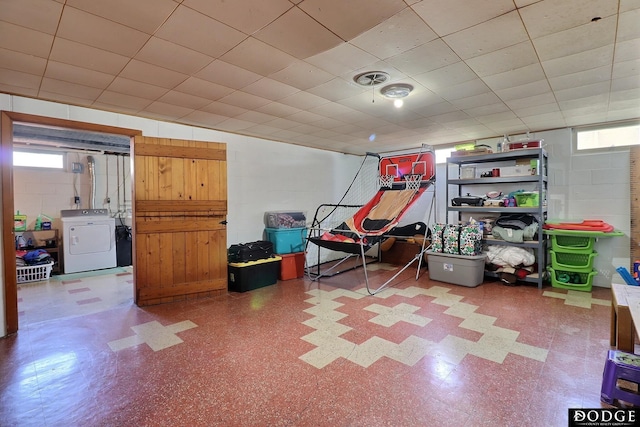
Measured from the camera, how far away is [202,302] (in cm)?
379

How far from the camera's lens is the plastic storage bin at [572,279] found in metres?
4.06

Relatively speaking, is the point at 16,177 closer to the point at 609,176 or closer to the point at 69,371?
the point at 69,371

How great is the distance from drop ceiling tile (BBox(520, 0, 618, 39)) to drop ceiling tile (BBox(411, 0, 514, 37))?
167 mm

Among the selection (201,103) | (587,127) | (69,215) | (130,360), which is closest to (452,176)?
(587,127)

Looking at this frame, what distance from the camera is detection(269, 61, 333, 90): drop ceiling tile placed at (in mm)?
2549

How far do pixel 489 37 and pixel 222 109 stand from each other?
2.83 meters

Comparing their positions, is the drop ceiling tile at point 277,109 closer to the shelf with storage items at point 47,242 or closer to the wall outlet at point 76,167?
the wall outlet at point 76,167

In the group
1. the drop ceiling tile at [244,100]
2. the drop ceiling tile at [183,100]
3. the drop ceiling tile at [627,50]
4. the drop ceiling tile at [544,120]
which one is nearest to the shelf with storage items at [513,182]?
the drop ceiling tile at [544,120]

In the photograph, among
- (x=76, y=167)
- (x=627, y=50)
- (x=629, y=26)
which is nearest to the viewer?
(x=629, y=26)

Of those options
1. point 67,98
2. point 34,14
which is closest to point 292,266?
point 67,98

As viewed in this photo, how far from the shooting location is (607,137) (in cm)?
434

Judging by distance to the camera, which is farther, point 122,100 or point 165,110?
point 165,110

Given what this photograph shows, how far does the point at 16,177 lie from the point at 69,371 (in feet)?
16.2

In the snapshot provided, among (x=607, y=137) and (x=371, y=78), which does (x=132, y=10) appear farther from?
(x=607, y=137)
